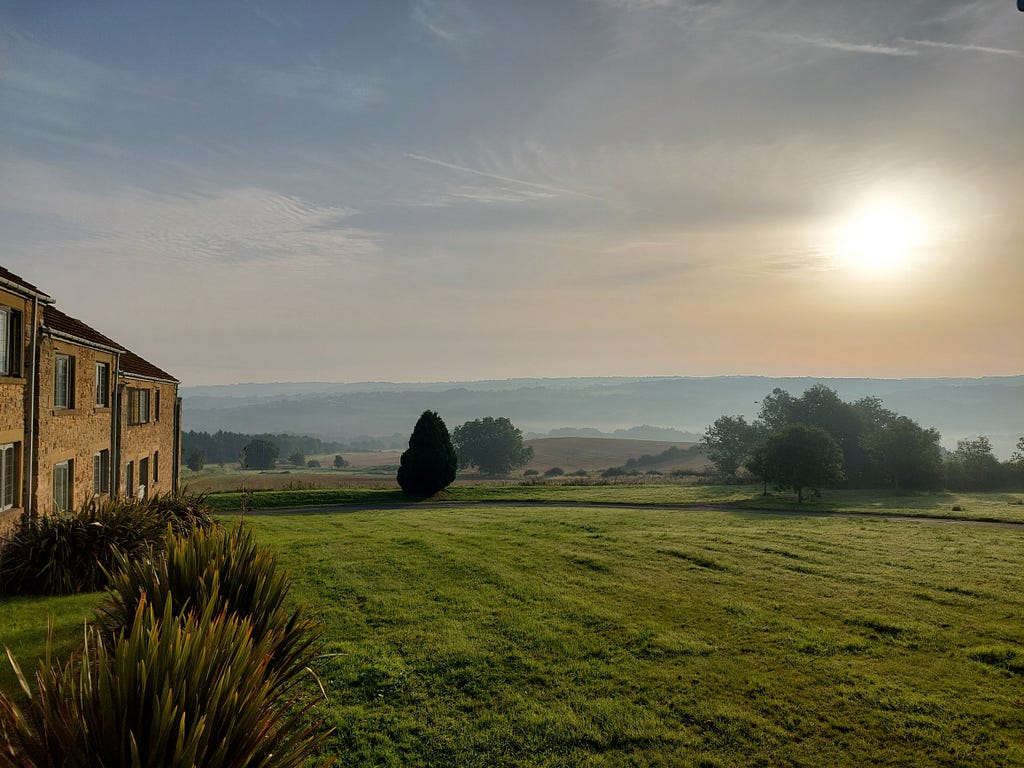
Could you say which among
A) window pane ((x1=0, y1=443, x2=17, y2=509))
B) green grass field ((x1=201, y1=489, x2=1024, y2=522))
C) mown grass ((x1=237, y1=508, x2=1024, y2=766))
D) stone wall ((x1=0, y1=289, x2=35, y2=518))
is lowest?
green grass field ((x1=201, y1=489, x2=1024, y2=522))

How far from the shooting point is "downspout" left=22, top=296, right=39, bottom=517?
13750mm

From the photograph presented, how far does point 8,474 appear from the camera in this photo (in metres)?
13.3

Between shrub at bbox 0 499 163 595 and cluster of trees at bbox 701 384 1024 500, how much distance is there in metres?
33.2

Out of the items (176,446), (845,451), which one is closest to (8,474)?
(176,446)

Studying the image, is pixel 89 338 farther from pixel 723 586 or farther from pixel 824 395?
pixel 824 395

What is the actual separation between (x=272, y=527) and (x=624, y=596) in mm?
15883

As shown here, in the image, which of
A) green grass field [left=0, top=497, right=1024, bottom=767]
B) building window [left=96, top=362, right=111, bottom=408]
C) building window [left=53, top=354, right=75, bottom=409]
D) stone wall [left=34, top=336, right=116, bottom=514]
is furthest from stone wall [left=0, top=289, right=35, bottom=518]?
building window [left=96, top=362, right=111, bottom=408]

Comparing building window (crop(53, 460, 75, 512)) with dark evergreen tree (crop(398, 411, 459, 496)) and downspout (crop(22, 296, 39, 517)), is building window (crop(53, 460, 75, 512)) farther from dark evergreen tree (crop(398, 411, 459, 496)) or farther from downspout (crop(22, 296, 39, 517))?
dark evergreen tree (crop(398, 411, 459, 496))

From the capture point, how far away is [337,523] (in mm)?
24094

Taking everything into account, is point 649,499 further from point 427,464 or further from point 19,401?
point 19,401

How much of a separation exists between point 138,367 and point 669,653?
23.8m

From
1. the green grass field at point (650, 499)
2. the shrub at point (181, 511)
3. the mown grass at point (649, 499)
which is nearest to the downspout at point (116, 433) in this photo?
the shrub at point (181, 511)

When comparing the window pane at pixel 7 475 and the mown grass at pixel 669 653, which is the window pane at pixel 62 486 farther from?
the mown grass at pixel 669 653

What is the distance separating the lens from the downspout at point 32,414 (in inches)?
541
